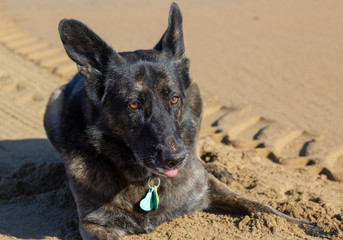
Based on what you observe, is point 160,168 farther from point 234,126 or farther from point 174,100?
point 234,126

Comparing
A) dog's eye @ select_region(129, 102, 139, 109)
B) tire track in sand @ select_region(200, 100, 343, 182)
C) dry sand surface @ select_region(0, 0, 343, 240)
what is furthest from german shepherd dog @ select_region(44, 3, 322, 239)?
tire track in sand @ select_region(200, 100, 343, 182)

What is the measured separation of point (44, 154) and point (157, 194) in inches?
78.6

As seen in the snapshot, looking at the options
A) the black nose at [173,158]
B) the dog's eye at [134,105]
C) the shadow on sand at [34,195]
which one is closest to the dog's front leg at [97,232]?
the shadow on sand at [34,195]

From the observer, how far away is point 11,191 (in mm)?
4434

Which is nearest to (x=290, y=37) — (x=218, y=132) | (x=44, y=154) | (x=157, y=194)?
(x=218, y=132)

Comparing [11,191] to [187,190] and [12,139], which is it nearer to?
[12,139]

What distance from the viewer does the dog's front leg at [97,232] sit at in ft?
11.4

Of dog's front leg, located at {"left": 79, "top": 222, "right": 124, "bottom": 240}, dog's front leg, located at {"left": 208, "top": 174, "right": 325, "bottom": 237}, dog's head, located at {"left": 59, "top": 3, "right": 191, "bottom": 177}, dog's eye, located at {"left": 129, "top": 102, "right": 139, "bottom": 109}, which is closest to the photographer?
dog's head, located at {"left": 59, "top": 3, "right": 191, "bottom": 177}

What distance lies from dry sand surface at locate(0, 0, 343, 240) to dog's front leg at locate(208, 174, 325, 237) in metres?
0.08

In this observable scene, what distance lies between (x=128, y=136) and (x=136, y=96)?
0.30 m

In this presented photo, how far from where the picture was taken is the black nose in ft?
10.2

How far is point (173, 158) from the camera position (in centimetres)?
310

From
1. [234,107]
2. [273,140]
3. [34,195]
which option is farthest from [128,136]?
[234,107]

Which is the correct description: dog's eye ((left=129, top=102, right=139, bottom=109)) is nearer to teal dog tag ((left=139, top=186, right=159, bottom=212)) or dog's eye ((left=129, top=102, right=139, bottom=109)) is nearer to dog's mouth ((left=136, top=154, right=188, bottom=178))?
dog's mouth ((left=136, top=154, right=188, bottom=178))
